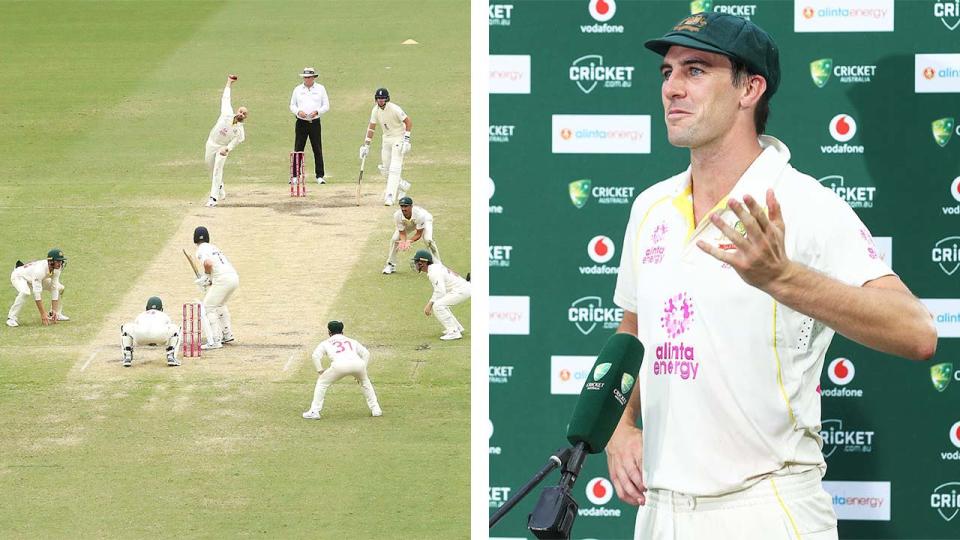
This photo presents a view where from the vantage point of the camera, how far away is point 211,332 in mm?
21891

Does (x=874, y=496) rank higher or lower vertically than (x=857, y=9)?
lower

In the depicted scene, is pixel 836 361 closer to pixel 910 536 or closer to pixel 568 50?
pixel 910 536

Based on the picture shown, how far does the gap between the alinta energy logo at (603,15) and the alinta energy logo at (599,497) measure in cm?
156

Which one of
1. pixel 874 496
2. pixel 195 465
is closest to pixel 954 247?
pixel 874 496

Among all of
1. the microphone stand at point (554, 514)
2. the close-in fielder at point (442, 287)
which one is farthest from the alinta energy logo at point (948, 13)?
the close-in fielder at point (442, 287)

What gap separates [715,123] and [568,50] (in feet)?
5.09

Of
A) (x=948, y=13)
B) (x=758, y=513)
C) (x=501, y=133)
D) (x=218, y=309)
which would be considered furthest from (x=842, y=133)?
(x=218, y=309)

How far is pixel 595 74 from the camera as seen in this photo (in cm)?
569

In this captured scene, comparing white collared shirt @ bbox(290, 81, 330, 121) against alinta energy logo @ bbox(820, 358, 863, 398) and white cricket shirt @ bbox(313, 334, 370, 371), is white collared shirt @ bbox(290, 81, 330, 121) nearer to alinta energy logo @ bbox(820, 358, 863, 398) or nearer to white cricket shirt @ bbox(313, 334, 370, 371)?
white cricket shirt @ bbox(313, 334, 370, 371)

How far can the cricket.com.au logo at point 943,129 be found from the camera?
5.59 meters

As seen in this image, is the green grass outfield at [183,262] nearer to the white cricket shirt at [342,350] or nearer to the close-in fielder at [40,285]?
the close-in fielder at [40,285]

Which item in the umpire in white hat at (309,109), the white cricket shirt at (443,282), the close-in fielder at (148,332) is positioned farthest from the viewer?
the umpire in white hat at (309,109)

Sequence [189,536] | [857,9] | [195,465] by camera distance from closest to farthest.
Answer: [857,9] < [189,536] < [195,465]

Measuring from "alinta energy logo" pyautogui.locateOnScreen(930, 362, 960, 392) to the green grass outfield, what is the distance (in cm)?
1096
